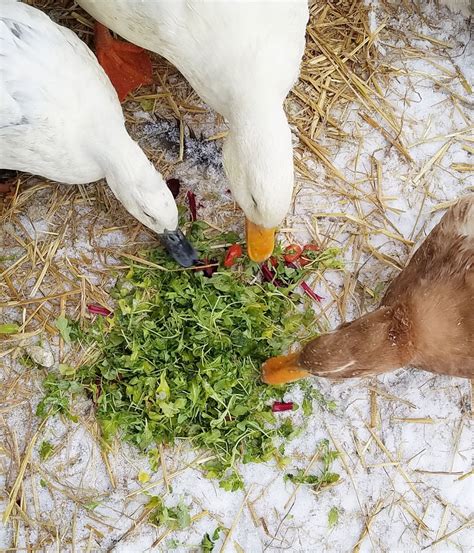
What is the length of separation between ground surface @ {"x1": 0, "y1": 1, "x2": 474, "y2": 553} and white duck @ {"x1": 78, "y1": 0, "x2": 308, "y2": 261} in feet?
1.88

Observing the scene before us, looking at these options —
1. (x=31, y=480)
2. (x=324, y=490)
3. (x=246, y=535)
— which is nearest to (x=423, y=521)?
(x=324, y=490)

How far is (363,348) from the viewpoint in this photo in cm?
195

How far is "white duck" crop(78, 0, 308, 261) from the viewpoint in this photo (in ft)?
6.57

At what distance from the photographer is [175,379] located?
2398 mm

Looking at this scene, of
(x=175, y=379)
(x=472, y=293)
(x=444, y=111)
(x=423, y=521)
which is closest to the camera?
(x=472, y=293)

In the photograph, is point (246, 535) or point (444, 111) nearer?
point (246, 535)

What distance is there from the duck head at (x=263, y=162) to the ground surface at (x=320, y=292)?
0.55m

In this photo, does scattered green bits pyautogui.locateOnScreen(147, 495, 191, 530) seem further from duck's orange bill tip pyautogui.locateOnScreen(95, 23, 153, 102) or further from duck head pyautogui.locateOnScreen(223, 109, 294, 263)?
duck's orange bill tip pyautogui.locateOnScreen(95, 23, 153, 102)

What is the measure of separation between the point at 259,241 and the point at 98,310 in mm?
707

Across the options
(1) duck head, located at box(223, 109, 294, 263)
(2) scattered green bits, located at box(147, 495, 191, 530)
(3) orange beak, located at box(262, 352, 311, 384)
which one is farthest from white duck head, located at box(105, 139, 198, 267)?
(2) scattered green bits, located at box(147, 495, 191, 530)

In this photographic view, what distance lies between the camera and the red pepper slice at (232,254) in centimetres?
253

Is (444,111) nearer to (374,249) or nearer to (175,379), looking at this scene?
(374,249)

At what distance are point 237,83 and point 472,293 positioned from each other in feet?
3.28

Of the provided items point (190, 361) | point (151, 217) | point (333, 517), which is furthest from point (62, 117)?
point (333, 517)
